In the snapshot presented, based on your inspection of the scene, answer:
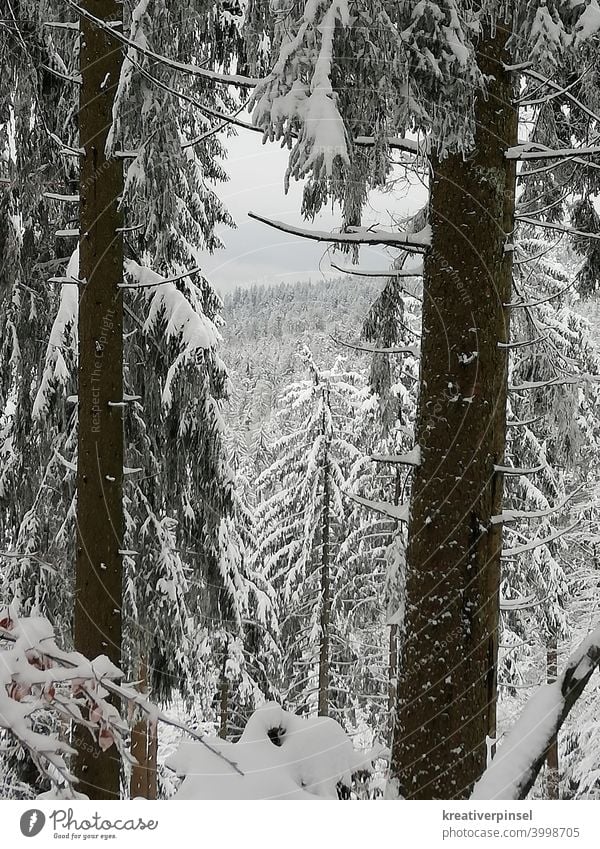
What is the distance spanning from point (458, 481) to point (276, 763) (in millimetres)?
1524

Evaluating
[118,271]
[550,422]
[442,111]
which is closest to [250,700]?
[550,422]

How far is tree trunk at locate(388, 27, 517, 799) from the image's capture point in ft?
10.7

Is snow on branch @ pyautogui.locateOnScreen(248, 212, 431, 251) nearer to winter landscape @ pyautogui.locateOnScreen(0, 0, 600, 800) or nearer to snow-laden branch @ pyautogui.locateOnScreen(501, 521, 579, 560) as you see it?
winter landscape @ pyautogui.locateOnScreen(0, 0, 600, 800)

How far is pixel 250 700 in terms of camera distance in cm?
1070

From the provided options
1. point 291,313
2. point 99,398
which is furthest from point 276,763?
point 291,313

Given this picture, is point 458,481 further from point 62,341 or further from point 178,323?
point 62,341

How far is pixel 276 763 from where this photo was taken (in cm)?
304

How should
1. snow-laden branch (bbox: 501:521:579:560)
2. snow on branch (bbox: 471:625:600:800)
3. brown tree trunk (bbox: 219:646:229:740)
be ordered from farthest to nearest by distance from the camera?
brown tree trunk (bbox: 219:646:229:740) < snow-laden branch (bbox: 501:521:579:560) < snow on branch (bbox: 471:625:600:800)

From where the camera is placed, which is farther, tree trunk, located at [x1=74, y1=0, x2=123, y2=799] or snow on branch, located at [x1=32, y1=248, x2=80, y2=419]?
snow on branch, located at [x1=32, y1=248, x2=80, y2=419]

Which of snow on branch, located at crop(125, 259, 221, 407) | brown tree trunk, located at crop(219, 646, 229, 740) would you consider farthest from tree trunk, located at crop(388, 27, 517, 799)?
brown tree trunk, located at crop(219, 646, 229, 740)

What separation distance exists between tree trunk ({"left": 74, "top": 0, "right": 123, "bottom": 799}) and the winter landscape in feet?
0.06

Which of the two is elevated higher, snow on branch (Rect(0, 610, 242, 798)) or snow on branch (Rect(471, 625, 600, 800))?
snow on branch (Rect(0, 610, 242, 798))

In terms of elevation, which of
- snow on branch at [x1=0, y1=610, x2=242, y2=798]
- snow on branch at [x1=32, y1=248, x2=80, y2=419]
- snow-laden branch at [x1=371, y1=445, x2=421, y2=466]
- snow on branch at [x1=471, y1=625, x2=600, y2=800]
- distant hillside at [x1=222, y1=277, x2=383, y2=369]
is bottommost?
snow on branch at [x1=471, y1=625, x2=600, y2=800]

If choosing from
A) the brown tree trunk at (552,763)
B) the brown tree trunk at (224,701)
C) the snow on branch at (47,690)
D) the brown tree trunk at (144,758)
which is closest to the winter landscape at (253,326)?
the snow on branch at (47,690)
